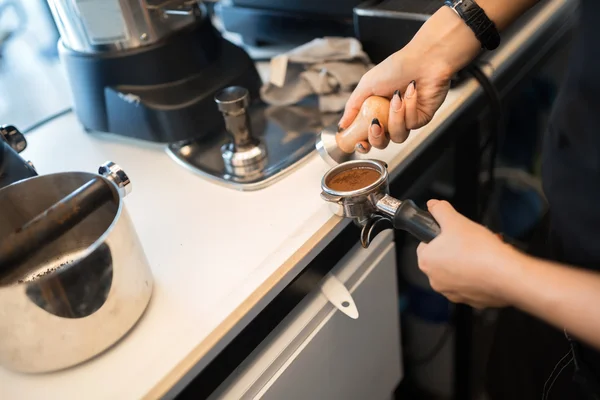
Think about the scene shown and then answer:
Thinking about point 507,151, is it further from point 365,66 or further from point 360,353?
point 360,353

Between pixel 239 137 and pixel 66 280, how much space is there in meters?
0.36

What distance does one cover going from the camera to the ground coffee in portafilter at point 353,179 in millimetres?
655

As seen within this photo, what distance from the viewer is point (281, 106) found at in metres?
0.92

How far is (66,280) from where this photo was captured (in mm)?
489

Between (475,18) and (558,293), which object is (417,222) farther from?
(475,18)

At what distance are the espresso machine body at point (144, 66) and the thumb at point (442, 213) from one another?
39 centimetres

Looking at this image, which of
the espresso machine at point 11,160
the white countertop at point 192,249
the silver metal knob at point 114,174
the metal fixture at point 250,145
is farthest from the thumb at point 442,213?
the espresso machine at point 11,160

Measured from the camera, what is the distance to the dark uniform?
54 centimetres

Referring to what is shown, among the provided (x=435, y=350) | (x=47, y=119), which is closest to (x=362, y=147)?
(x=47, y=119)

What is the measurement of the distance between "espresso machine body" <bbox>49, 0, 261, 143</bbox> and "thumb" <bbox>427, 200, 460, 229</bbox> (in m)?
0.39

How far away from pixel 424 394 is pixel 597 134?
3.19 feet

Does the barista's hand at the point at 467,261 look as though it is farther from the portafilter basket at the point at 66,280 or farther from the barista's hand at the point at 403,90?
the portafilter basket at the point at 66,280

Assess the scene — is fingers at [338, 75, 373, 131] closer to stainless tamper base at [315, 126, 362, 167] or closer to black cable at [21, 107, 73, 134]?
stainless tamper base at [315, 126, 362, 167]

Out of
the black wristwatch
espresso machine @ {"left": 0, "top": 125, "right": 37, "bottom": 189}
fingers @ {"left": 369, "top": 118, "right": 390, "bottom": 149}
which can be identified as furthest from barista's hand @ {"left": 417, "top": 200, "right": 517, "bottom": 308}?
espresso machine @ {"left": 0, "top": 125, "right": 37, "bottom": 189}
